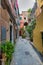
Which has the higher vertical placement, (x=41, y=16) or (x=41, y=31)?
(x=41, y=16)

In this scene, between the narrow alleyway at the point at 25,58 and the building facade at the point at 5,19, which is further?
the narrow alleyway at the point at 25,58

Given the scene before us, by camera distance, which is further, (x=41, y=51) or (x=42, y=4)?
(x=41, y=51)

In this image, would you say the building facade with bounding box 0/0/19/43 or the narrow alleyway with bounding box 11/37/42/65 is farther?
the narrow alleyway with bounding box 11/37/42/65

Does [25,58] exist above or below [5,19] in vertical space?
below

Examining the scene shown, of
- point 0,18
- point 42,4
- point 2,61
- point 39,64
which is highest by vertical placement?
point 42,4

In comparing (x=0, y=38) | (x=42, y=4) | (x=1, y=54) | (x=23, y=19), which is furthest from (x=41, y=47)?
(x=23, y=19)

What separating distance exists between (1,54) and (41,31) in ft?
27.9

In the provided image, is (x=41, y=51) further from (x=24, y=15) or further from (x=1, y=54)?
(x=24, y=15)

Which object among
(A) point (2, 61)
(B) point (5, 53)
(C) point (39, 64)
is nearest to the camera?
(A) point (2, 61)

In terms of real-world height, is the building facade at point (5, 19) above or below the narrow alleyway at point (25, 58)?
above

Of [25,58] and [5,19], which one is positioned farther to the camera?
[25,58]

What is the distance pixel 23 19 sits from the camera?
2473 inches

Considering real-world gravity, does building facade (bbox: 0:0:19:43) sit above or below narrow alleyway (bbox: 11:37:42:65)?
above

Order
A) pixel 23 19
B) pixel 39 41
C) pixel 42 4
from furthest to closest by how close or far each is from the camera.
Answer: pixel 23 19 < pixel 39 41 < pixel 42 4
